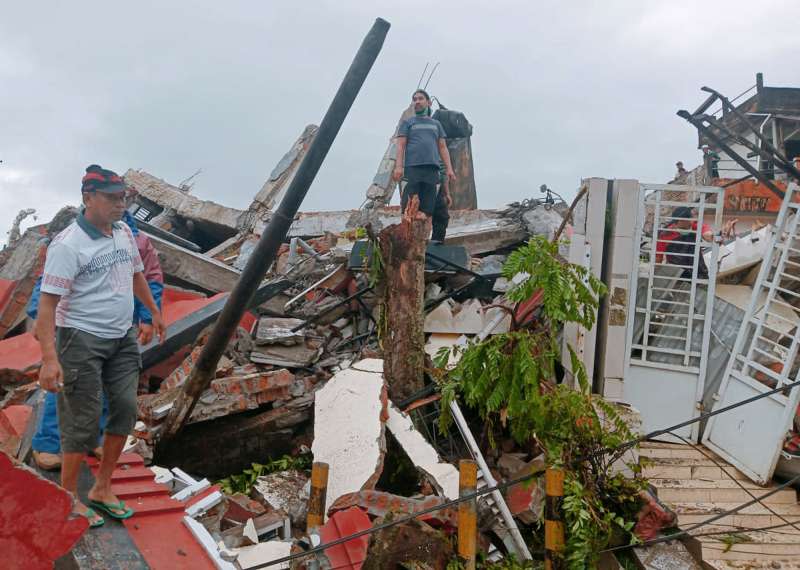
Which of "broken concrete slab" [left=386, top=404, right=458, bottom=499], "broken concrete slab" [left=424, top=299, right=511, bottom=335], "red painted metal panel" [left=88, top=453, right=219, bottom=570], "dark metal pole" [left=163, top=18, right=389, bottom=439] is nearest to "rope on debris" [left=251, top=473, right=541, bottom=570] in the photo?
"red painted metal panel" [left=88, top=453, right=219, bottom=570]

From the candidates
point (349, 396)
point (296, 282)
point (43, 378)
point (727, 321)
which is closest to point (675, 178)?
point (727, 321)

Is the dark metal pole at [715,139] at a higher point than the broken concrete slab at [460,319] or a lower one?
higher

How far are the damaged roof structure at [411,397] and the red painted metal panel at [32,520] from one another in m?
0.26

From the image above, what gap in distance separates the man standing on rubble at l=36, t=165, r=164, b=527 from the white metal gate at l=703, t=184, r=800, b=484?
5.32 meters

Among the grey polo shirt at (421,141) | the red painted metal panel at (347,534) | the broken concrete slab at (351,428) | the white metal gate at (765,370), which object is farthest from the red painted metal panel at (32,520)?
the white metal gate at (765,370)

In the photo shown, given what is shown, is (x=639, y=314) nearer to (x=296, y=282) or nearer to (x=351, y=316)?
(x=351, y=316)

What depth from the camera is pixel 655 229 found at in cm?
668

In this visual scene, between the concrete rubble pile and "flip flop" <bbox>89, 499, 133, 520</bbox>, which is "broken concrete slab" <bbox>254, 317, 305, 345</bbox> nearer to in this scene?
the concrete rubble pile

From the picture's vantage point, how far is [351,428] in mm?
4891

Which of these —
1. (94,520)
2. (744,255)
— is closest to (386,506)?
(94,520)

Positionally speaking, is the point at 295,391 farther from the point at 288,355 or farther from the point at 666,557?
the point at 666,557

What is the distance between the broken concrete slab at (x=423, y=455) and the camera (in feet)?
15.2

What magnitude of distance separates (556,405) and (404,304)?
1600mm

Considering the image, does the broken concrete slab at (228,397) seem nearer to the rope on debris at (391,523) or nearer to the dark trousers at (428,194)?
the rope on debris at (391,523)
